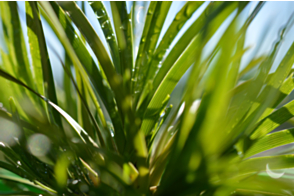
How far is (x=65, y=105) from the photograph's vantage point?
0.45 meters

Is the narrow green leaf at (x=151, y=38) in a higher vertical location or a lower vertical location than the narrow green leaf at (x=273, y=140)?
higher

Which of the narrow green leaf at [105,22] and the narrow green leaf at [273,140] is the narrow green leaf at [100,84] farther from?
the narrow green leaf at [273,140]

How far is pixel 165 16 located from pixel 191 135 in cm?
20

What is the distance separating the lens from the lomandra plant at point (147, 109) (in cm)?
20

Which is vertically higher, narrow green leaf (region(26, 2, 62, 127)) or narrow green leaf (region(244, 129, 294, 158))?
narrow green leaf (region(26, 2, 62, 127))

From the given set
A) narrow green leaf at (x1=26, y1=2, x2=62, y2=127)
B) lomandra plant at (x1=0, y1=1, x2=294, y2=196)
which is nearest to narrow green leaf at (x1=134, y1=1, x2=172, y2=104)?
lomandra plant at (x1=0, y1=1, x2=294, y2=196)

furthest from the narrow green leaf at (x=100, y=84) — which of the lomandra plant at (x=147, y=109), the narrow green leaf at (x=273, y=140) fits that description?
the narrow green leaf at (x=273, y=140)

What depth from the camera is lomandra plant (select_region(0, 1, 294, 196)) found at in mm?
198

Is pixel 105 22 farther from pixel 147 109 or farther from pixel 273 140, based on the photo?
pixel 273 140

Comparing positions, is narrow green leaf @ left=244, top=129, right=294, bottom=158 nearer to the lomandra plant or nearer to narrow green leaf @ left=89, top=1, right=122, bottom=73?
the lomandra plant

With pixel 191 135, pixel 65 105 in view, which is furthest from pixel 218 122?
pixel 65 105

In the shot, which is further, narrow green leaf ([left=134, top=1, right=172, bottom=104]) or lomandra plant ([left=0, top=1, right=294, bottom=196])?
narrow green leaf ([left=134, top=1, right=172, bottom=104])

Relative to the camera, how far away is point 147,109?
Answer: 0.29 meters

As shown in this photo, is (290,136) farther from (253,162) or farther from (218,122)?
(218,122)
